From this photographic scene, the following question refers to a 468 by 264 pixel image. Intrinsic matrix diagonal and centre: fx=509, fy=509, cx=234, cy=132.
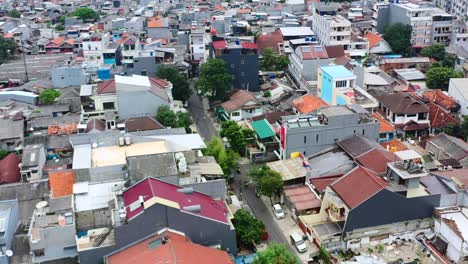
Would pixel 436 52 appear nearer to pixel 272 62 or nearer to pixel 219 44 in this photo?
pixel 272 62

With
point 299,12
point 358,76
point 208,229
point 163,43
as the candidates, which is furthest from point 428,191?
point 299,12

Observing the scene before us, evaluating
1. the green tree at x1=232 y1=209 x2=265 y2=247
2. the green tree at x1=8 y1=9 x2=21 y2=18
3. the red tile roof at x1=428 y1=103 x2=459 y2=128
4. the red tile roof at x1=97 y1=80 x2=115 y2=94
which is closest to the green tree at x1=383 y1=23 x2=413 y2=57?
the red tile roof at x1=428 y1=103 x2=459 y2=128

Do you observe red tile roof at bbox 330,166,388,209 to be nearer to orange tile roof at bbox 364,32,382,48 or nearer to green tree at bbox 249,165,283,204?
green tree at bbox 249,165,283,204

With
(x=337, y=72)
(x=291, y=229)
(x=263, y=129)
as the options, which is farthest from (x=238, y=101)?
(x=291, y=229)

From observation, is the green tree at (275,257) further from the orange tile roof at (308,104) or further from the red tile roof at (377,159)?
the orange tile roof at (308,104)

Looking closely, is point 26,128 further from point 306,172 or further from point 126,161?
point 306,172
